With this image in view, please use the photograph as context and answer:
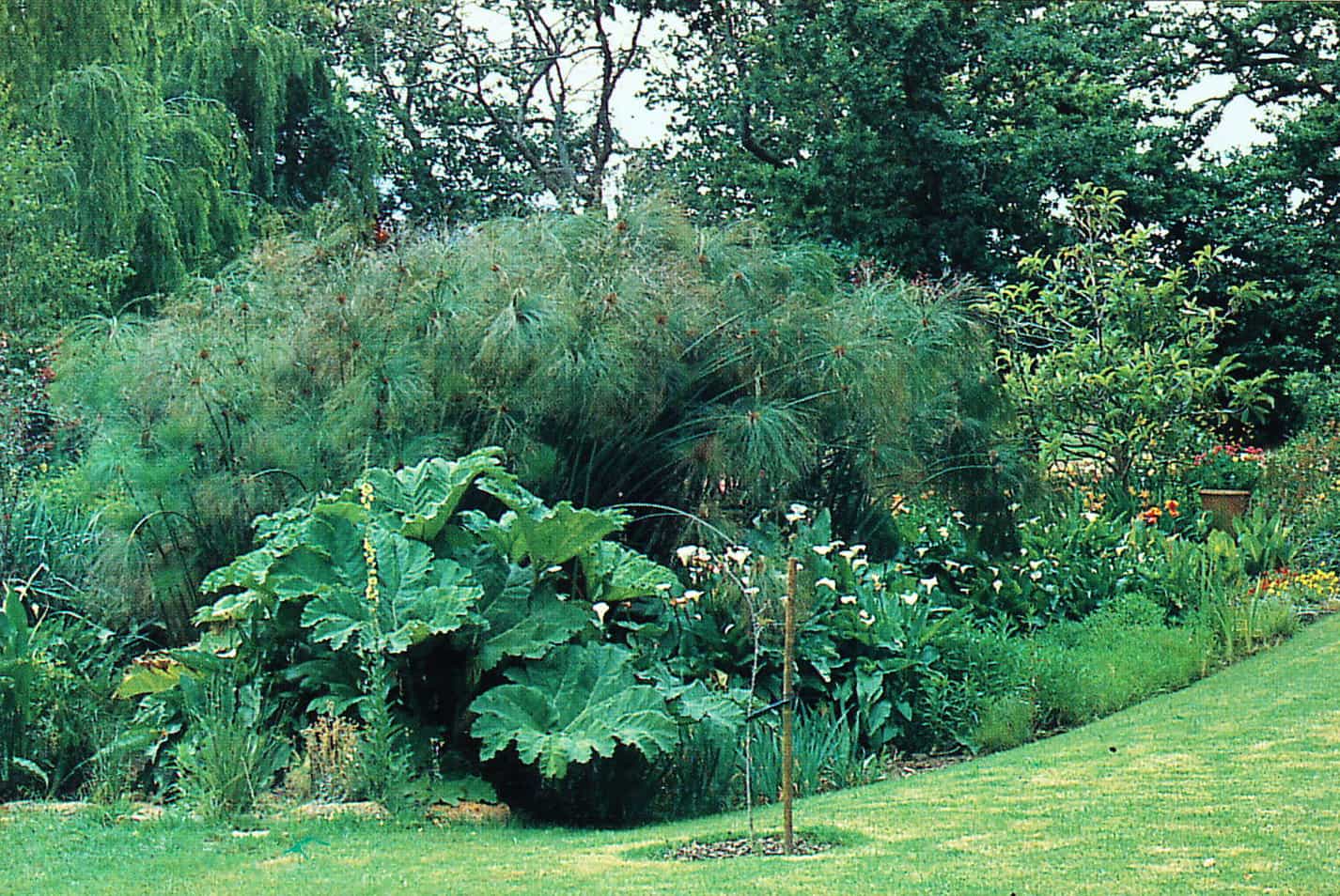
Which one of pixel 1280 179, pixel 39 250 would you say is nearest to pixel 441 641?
pixel 39 250

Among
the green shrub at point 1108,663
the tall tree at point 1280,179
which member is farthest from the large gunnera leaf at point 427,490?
the tall tree at point 1280,179

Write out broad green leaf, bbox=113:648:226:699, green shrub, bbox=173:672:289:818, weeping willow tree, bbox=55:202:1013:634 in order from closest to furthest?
green shrub, bbox=173:672:289:818, broad green leaf, bbox=113:648:226:699, weeping willow tree, bbox=55:202:1013:634

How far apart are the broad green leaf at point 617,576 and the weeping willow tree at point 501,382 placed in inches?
55.3

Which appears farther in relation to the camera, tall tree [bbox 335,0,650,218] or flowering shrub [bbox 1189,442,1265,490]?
tall tree [bbox 335,0,650,218]

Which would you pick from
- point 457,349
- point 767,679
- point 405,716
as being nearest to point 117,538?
point 457,349

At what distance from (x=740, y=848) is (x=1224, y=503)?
943cm

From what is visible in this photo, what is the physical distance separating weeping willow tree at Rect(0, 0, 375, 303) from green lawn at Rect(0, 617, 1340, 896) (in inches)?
158

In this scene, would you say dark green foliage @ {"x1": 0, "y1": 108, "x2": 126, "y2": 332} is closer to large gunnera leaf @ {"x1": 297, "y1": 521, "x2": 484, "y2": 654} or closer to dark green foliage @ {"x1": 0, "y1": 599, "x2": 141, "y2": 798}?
dark green foliage @ {"x1": 0, "y1": 599, "x2": 141, "y2": 798}

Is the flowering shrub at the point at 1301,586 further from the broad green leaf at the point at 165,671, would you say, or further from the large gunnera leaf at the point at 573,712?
the broad green leaf at the point at 165,671

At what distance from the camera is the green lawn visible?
409cm

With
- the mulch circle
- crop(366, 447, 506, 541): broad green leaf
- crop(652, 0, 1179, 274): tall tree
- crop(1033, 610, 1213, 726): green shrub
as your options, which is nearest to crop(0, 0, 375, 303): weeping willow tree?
crop(366, 447, 506, 541): broad green leaf

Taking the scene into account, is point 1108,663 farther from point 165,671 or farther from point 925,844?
point 165,671

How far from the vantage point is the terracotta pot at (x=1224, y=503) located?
41.6 feet

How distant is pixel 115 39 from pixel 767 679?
15.5 ft
